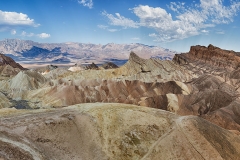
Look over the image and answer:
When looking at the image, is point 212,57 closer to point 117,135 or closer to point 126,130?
point 126,130

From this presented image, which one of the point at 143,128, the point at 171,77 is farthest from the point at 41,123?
the point at 171,77

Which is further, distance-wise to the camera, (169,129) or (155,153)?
(169,129)

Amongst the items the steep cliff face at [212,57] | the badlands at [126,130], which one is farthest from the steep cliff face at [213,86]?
the badlands at [126,130]

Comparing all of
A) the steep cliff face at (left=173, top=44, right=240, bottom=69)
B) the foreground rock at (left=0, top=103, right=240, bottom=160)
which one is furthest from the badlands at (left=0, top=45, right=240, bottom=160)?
the steep cliff face at (left=173, top=44, right=240, bottom=69)

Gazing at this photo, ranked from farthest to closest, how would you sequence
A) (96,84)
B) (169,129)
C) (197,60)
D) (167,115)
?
(197,60) < (96,84) < (167,115) < (169,129)

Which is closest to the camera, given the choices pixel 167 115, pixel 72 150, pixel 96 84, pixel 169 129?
pixel 72 150

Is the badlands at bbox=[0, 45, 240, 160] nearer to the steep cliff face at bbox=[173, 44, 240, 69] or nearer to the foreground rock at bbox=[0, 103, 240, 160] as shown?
the foreground rock at bbox=[0, 103, 240, 160]

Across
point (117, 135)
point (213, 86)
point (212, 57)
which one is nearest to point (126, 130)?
point (117, 135)

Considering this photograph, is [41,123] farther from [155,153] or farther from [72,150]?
[155,153]
